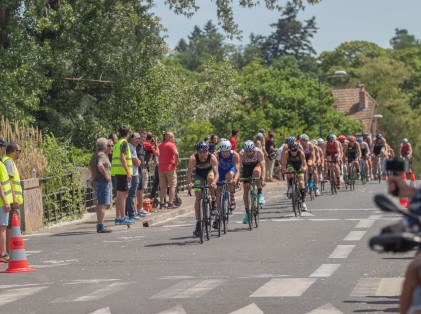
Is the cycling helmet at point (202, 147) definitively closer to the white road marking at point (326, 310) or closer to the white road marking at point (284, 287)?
the white road marking at point (284, 287)

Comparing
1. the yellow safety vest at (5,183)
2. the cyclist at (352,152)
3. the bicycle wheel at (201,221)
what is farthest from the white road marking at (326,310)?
the cyclist at (352,152)

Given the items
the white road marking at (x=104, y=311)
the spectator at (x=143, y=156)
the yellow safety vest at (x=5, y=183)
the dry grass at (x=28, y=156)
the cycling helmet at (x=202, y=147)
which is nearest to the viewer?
the white road marking at (x=104, y=311)

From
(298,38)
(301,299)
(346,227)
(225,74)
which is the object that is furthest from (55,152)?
(298,38)

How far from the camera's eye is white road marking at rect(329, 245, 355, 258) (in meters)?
15.9

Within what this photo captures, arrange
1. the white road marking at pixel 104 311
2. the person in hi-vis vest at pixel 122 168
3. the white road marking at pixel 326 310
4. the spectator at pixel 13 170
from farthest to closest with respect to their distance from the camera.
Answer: the person in hi-vis vest at pixel 122 168 < the spectator at pixel 13 170 < the white road marking at pixel 104 311 < the white road marking at pixel 326 310

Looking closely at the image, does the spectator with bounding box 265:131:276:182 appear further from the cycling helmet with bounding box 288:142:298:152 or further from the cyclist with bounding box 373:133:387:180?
the cycling helmet with bounding box 288:142:298:152

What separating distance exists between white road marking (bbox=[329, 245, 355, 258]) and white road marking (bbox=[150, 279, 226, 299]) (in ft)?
10.5

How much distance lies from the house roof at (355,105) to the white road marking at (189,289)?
106506 mm

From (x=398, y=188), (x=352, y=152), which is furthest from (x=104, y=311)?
(x=352, y=152)

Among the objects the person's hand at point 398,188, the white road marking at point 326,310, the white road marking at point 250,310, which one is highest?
the person's hand at point 398,188

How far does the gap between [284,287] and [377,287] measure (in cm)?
94

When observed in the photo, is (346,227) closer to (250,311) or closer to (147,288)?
(147,288)

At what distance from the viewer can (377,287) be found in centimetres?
1219

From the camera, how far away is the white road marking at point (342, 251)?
15.9 meters
